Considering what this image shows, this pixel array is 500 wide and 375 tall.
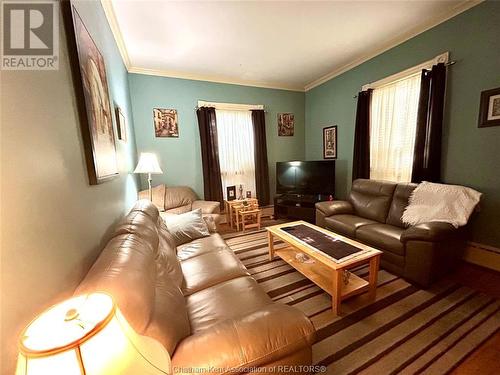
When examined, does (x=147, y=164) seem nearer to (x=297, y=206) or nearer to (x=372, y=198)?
(x=297, y=206)

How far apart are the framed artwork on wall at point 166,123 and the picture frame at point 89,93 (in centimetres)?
203

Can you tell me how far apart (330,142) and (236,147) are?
182 cm

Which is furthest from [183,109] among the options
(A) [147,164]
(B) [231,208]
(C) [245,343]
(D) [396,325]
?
(D) [396,325]

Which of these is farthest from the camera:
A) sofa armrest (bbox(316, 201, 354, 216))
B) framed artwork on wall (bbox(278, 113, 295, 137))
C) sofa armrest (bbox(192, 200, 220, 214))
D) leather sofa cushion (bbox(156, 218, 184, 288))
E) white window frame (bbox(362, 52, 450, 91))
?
framed artwork on wall (bbox(278, 113, 295, 137))

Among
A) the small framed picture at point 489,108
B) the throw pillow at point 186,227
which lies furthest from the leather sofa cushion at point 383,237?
the throw pillow at point 186,227

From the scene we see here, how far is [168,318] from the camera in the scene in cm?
87

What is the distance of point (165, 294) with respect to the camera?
1.03 metres

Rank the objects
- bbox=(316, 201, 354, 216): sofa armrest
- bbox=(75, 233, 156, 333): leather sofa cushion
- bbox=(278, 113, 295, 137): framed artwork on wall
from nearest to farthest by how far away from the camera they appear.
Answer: bbox=(75, 233, 156, 333): leather sofa cushion
bbox=(316, 201, 354, 216): sofa armrest
bbox=(278, 113, 295, 137): framed artwork on wall

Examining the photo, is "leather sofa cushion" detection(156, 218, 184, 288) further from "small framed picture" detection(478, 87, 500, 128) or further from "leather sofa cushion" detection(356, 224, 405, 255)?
"small framed picture" detection(478, 87, 500, 128)

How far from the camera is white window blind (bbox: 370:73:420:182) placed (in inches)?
105

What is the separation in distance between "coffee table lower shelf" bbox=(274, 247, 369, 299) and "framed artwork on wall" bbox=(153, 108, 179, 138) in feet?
8.94

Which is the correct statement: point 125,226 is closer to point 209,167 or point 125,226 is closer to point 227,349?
point 227,349

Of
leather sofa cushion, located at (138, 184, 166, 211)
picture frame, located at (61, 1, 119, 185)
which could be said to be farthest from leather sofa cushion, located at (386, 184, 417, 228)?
leather sofa cushion, located at (138, 184, 166, 211)

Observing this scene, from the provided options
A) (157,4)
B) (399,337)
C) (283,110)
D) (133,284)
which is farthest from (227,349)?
(283,110)
